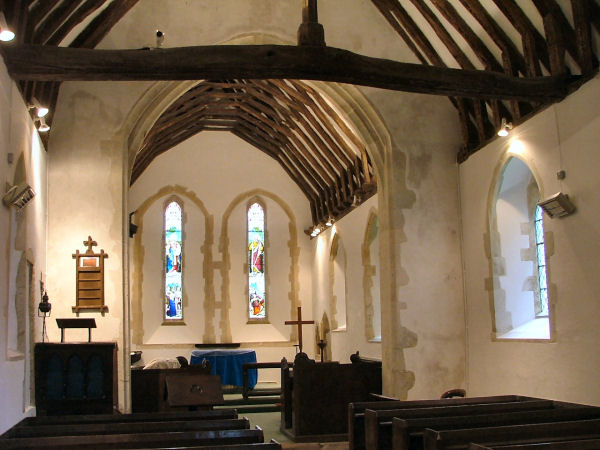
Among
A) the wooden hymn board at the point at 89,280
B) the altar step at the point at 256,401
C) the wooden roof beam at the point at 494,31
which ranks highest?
the wooden roof beam at the point at 494,31

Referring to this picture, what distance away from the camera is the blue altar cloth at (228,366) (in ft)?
39.0

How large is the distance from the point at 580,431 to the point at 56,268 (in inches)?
195

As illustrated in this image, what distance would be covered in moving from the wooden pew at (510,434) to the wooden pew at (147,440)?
0.90 meters

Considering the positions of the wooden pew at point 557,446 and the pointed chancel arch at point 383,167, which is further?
the pointed chancel arch at point 383,167

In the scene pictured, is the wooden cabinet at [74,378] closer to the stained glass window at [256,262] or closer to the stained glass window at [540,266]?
the stained glass window at [540,266]

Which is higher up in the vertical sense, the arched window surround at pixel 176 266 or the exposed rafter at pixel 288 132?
the exposed rafter at pixel 288 132

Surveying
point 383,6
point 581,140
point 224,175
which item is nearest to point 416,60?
point 383,6

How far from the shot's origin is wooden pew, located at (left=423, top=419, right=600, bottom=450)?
341 centimetres

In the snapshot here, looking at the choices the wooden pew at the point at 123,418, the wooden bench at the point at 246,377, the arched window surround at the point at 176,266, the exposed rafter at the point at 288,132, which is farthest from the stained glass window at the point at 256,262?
the wooden pew at the point at 123,418

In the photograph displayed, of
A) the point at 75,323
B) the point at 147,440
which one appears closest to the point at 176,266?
the point at 75,323

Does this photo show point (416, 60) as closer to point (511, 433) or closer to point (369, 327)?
point (369, 327)

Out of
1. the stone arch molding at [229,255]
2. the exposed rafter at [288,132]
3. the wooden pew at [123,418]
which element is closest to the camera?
the wooden pew at [123,418]

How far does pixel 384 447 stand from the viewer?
411 centimetres

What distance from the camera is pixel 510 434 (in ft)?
11.9
